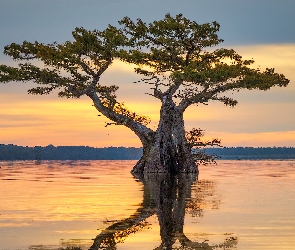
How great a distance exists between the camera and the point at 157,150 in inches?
1531

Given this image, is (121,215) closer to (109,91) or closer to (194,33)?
(194,33)

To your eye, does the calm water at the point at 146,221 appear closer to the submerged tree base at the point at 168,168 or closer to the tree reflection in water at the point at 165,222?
the tree reflection in water at the point at 165,222

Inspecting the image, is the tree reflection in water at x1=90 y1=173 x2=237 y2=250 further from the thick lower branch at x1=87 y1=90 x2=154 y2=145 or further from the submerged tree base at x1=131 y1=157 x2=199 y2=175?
the thick lower branch at x1=87 y1=90 x2=154 y2=145

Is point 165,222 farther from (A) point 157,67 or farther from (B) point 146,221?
(A) point 157,67

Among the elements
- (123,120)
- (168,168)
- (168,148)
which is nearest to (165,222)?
(168,168)

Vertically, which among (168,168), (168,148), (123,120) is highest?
(123,120)

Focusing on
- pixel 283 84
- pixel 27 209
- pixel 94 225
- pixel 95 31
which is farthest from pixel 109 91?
pixel 94 225

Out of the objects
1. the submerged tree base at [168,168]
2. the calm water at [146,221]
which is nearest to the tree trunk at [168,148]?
the submerged tree base at [168,168]

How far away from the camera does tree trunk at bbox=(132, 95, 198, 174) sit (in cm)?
3862

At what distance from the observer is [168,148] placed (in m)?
39.3

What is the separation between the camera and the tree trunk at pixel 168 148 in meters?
38.6

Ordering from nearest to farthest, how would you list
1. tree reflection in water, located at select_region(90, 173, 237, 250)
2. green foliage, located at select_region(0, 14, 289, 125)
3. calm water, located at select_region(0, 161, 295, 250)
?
tree reflection in water, located at select_region(90, 173, 237, 250) → calm water, located at select_region(0, 161, 295, 250) → green foliage, located at select_region(0, 14, 289, 125)

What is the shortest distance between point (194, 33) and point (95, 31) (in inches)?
209

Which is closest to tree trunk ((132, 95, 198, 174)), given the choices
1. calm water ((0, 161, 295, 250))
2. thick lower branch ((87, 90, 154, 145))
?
thick lower branch ((87, 90, 154, 145))
